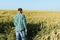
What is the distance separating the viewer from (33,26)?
17172 millimetres

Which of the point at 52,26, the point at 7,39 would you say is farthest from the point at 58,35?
the point at 7,39

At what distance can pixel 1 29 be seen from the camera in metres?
16.8

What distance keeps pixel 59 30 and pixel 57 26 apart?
4.35ft

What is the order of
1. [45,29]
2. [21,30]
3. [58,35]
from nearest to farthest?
[21,30] → [58,35] → [45,29]

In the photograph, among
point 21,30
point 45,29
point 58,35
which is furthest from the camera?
point 45,29

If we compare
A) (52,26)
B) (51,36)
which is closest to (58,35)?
(51,36)

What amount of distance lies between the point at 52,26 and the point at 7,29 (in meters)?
2.84

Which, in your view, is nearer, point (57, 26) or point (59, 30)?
point (59, 30)

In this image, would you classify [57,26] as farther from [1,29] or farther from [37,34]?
[1,29]

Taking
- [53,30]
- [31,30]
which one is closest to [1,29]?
[31,30]

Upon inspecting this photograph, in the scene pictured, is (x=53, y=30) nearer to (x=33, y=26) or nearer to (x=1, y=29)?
(x=33, y=26)

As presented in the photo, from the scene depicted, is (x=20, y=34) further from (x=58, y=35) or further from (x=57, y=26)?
(x=57, y=26)

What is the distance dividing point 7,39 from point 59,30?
3.00 metres

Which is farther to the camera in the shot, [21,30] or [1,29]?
[1,29]
